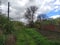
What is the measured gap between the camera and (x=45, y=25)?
48.7m

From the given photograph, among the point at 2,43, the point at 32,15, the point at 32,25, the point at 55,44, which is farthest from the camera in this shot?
the point at 32,15

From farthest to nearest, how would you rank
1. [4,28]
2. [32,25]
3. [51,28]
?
[32,25], [51,28], [4,28]

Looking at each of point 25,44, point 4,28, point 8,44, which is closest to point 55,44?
point 25,44

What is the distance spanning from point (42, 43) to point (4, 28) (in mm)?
11065

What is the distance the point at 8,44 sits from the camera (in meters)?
16.1

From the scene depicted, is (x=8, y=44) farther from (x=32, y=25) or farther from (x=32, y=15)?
(x=32, y=15)

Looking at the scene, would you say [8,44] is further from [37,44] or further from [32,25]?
[32,25]

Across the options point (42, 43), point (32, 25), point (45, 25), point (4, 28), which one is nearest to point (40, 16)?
point (32, 25)

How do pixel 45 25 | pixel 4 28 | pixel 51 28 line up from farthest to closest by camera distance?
pixel 45 25, pixel 51 28, pixel 4 28

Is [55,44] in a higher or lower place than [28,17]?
lower

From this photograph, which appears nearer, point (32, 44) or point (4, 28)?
point (32, 44)

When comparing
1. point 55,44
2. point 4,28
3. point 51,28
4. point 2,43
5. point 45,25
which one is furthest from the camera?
point 45,25

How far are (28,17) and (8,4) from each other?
1338 inches

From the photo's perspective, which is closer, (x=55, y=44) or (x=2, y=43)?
(x=2, y=43)
